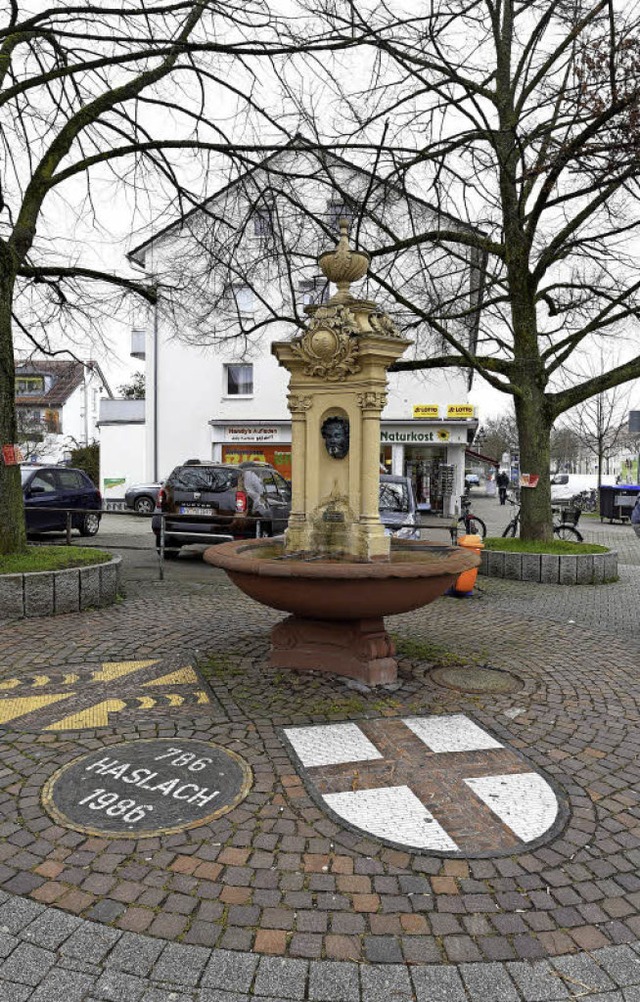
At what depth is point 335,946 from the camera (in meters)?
2.33

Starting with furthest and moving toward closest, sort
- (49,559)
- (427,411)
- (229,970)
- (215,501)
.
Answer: (427,411) → (215,501) → (49,559) → (229,970)

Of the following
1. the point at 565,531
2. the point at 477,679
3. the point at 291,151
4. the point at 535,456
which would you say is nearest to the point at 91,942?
the point at 477,679

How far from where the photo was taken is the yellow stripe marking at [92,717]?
4238 mm

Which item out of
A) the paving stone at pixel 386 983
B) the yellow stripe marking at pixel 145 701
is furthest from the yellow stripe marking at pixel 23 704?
the paving stone at pixel 386 983

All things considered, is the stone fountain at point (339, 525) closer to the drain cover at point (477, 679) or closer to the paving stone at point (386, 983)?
the drain cover at point (477, 679)

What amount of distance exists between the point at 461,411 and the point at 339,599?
74.3 feet

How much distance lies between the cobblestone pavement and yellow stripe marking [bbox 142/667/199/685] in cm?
35

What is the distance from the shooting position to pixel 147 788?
3.40m

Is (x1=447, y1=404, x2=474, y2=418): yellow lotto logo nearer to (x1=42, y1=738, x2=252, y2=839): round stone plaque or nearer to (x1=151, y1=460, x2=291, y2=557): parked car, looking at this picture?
(x1=151, y1=460, x2=291, y2=557): parked car

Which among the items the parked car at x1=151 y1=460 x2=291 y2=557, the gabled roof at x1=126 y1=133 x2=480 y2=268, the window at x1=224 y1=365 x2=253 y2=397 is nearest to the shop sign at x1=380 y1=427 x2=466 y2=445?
the window at x1=224 y1=365 x2=253 y2=397

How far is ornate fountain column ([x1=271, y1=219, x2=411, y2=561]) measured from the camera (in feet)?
18.8

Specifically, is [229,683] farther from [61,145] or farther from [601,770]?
[61,145]

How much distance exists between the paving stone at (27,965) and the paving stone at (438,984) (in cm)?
118

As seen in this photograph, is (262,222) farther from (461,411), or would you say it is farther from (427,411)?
(461,411)
